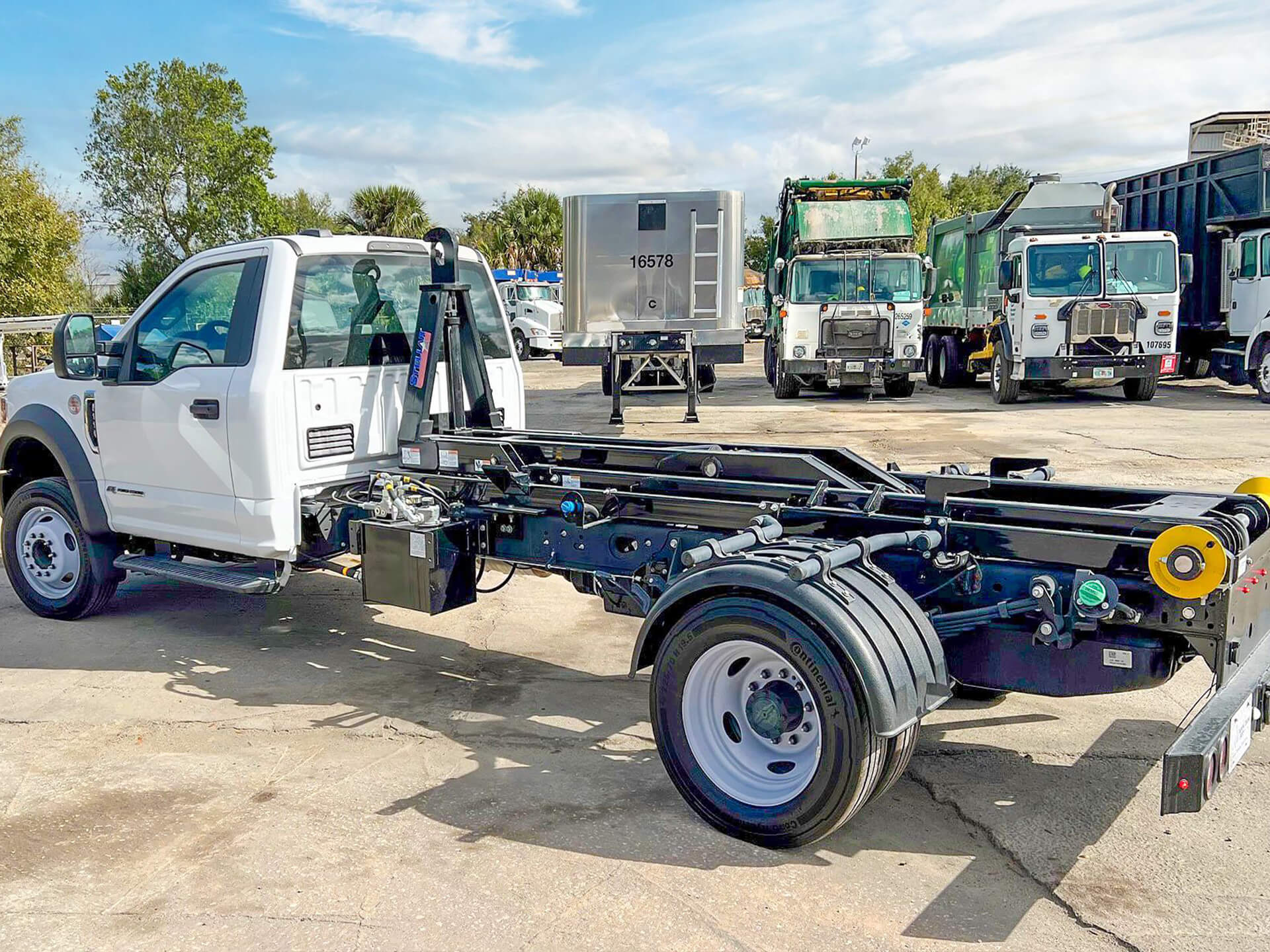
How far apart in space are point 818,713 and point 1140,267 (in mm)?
17018

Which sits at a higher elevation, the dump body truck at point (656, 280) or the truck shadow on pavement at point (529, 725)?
the dump body truck at point (656, 280)

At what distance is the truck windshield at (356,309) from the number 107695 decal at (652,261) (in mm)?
9837

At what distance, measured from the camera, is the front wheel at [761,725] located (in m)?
3.61

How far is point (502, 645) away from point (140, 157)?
41890mm

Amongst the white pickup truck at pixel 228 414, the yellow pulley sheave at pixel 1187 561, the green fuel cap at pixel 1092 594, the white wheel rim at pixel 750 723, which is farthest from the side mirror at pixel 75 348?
the yellow pulley sheave at pixel 1187 561

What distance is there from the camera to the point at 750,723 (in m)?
3.99

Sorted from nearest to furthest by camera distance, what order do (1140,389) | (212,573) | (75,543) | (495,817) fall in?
(495,817) < (212,573) < (75,543) < (1140,389)

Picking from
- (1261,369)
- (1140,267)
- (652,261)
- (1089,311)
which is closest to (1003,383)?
(1089,311)

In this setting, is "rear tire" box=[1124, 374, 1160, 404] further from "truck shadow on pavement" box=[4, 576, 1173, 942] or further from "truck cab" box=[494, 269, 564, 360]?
"truck cab" box=[494, 269, 564, 360]

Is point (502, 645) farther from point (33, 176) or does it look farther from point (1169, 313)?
point (33, 176)

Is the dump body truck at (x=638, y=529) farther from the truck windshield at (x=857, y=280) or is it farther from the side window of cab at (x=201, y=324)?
the truck windshield at (x=857, y=280)

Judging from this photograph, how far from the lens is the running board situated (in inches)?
230

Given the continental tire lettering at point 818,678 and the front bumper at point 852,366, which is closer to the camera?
the continental tire lettering at point 818,678

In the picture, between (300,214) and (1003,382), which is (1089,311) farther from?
(300,214)
